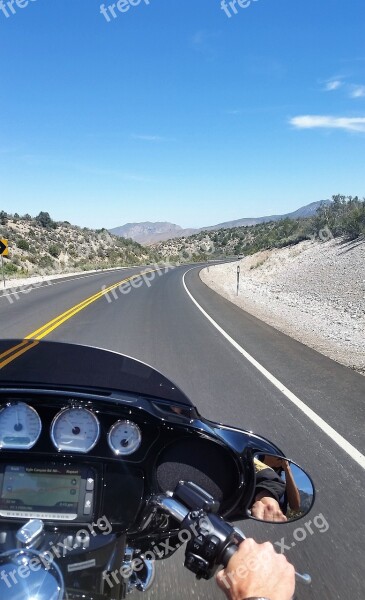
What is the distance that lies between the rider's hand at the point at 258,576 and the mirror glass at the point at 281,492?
0.92 metres

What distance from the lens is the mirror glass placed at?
2.55 metres

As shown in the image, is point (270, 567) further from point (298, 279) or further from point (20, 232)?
point (20, 232)

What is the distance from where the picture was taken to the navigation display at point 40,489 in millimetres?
2465

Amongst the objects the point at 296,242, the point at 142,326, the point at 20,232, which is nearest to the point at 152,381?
the point at 142,326

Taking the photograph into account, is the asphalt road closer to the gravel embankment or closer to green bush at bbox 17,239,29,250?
the gravel embankment

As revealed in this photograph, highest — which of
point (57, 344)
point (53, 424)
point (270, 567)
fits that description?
point (57, 344)

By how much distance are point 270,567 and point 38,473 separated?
4.31 ft

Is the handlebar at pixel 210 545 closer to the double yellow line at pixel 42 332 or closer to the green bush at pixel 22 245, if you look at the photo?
the double yellow line at pixel 42 332

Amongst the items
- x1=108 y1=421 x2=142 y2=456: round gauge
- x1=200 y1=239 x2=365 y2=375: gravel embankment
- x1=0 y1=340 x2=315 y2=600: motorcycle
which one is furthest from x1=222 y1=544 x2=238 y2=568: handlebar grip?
x1=200 y1=239 x2=365 y2=375: gravel embankment

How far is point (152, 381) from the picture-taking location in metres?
2.99

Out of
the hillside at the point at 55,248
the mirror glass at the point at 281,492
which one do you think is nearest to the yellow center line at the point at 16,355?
the mirror glass at the point at 281,492

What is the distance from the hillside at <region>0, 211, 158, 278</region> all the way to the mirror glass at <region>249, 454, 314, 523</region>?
36631 mm

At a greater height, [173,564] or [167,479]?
[167,479]

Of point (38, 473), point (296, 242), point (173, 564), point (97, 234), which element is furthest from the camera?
point (97, 234)
